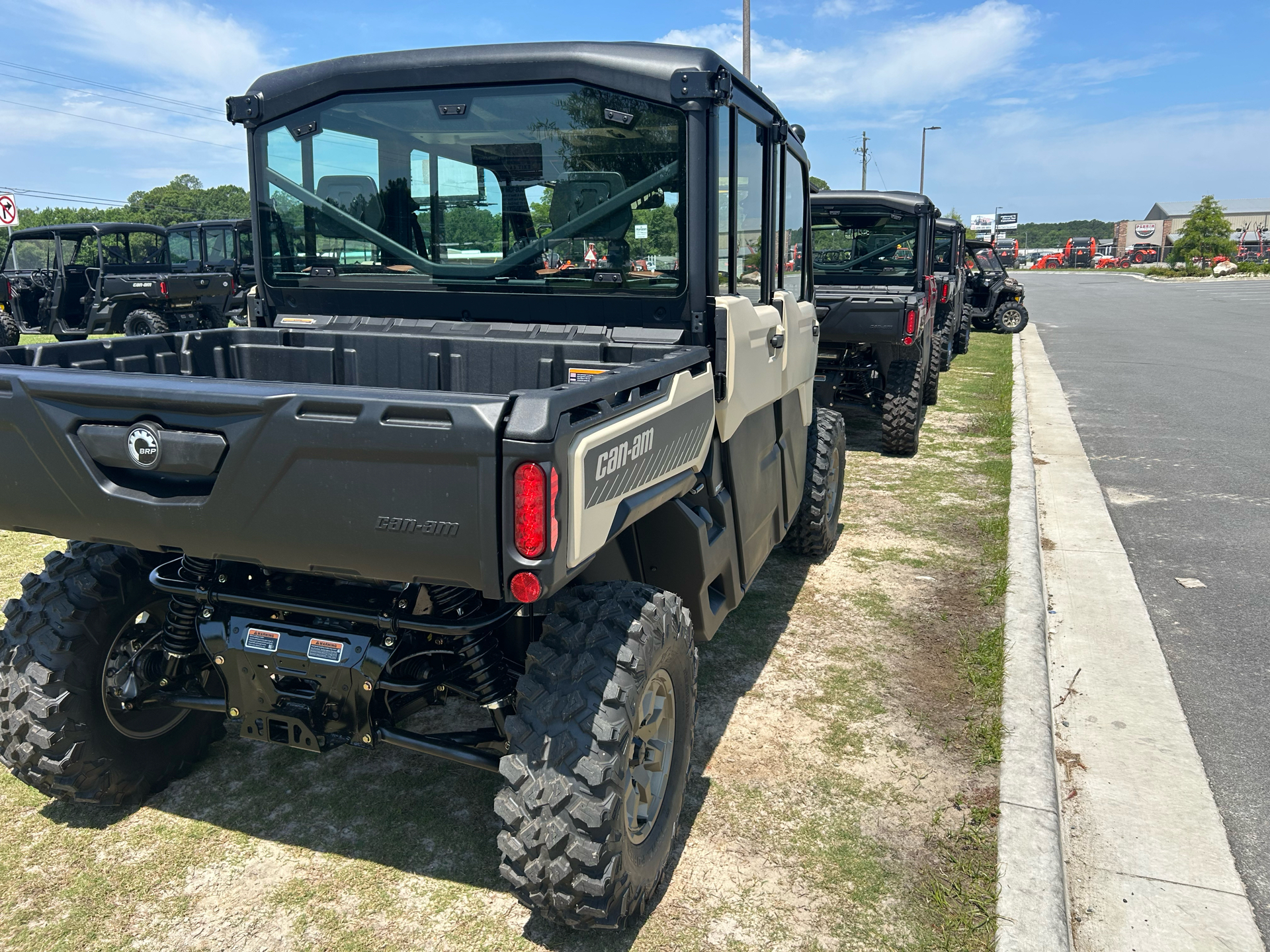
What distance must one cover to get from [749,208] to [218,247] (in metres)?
17.5

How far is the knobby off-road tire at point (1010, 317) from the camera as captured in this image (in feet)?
66.5

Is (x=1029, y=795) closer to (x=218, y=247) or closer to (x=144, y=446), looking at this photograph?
(x=144, y=446)

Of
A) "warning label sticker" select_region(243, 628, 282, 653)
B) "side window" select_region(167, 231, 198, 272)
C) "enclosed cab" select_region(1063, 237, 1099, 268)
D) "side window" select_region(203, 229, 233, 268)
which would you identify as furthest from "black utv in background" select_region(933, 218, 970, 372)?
"enclosed cab" select_region(1063, 237, 1099, 268)

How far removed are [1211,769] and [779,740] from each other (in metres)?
1.63

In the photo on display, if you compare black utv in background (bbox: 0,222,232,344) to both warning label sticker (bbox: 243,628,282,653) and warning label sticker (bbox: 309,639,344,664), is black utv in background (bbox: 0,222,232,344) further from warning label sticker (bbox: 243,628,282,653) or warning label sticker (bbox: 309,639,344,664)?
warning label sticker (bbox: 309,639,344,664)

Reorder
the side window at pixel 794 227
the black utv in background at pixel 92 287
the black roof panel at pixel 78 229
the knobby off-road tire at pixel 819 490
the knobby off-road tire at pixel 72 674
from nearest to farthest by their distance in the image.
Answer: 1. the knobby off-road tire at pixel 72 674
2. the side window at pixel 794 227
3. the knobby off-road tire at pixel 819 490
4. the black utv in background at pixel 92 287
5. the black roof panel at pixel 78 229

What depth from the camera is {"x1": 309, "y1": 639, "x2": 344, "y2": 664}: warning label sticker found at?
2639mm

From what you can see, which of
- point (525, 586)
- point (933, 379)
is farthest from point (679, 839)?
point (933, 379)

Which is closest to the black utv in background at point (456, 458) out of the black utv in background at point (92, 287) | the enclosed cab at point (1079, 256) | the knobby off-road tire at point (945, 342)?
the knobby off-road tire at point (945, 342)

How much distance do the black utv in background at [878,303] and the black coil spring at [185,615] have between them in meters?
5.37

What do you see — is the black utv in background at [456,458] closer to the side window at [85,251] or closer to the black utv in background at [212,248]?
the side window at [85,251]

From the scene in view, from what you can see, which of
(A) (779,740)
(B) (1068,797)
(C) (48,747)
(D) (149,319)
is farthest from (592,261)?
(D) (149,319)

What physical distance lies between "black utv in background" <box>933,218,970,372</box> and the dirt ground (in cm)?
924

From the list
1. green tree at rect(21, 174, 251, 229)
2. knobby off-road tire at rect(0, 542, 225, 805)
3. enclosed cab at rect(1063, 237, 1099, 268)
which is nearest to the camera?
knobby off-road tire at rect(0, 542, 225, 805)
